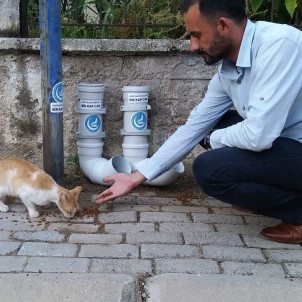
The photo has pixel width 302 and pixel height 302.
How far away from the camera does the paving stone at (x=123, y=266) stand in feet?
9.33

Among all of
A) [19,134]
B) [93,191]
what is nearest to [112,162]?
[93,191]

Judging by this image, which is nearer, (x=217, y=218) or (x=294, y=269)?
(x=294, y=269)

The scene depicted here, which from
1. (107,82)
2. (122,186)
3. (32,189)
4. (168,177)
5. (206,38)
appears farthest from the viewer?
(107,82)

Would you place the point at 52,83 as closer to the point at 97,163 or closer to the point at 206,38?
the point at 97,163

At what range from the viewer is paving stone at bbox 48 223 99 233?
338cm

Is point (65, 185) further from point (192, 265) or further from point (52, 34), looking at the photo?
point (192, 265)

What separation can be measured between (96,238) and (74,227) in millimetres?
233

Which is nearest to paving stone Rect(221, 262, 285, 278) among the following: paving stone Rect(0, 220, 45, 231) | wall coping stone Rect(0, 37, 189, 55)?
paving stone Rect(0, 220, 45, 231)

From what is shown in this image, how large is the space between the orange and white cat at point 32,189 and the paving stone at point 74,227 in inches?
3.8

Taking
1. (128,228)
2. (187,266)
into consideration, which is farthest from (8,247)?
(187,266)

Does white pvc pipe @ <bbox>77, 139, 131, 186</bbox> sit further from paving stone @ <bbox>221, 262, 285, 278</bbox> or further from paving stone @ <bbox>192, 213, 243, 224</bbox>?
paving stone @ <bbox>221, 262, 285, 278</bbox>

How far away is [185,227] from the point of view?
3469 mm

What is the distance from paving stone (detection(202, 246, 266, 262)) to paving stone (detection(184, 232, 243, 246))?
70mm

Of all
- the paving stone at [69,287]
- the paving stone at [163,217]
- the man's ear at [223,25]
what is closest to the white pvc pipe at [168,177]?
the paving stone at [163,217]
